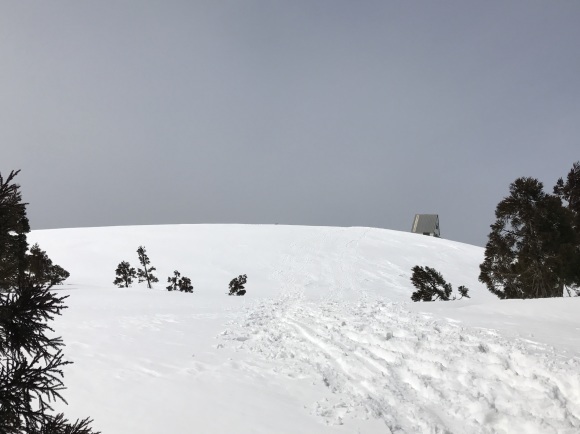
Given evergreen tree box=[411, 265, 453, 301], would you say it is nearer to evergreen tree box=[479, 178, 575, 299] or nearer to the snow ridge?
evergreen tree box=[479, 178, 575, 299]

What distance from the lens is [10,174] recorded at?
290 centimetres

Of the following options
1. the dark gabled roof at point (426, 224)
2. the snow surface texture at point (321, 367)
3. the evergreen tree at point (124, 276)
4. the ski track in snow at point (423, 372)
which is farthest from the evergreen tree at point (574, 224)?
the dark gabled roof at point (426, 224)

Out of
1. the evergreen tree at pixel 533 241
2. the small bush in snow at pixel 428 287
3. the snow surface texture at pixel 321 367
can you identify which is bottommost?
the snow surface texture at pixel 321 367

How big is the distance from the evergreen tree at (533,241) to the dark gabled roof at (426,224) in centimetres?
5047

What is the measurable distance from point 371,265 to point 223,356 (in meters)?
33.9

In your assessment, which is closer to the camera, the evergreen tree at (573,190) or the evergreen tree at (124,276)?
A: the evergreen tree at (573,190)

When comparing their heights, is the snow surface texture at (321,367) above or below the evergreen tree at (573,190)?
below

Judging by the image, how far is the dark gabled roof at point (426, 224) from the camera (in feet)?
223

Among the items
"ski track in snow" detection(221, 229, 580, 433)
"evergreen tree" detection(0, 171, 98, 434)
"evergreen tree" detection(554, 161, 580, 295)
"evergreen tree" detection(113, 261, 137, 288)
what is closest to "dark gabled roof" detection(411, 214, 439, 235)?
"evergreen tree" detection(554, 161, 580, 295)

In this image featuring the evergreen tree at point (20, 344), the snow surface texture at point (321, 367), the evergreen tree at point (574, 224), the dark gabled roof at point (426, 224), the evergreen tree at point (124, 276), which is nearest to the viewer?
the evergreen tree at point (20, 344)

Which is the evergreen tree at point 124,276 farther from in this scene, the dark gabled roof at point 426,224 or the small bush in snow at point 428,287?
the dark gabled roof at point 426,224

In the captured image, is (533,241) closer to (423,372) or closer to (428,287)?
(428,287)

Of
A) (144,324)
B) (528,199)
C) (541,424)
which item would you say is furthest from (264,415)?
(528,199)

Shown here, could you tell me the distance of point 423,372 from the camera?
7520mm
